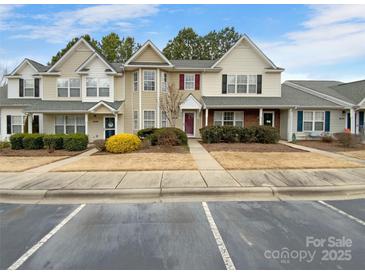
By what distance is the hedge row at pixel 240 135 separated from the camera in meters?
17.8

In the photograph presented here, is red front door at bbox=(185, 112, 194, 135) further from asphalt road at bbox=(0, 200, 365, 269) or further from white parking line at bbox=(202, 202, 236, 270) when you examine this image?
white parking line at bbox=(202, 202, 236, 270)

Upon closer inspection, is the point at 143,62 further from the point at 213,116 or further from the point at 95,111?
the point at 213,116

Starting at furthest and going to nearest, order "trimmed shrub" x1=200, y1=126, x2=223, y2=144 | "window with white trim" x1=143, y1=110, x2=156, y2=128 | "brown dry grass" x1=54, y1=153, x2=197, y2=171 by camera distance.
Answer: "window with white trim" x1=143, y1=110, x2=156, y2=128
"trimmed shrub" x1=200, y1=126, x2=223, y2=144
"brown dry grass" x1=54, y1=153, x2=197, y2=171

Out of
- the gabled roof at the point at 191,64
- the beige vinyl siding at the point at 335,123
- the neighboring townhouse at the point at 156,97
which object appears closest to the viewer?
the neighboring townhouse at the point at 156,97

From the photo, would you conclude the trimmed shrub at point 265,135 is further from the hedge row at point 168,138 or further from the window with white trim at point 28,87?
the window with white trim at point 28,87

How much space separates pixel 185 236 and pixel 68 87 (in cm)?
2007

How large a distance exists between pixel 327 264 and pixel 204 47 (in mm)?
42985

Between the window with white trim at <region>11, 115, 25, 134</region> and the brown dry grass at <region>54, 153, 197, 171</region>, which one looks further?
the window with white trim at <region>11, 115, 25, 134</region>

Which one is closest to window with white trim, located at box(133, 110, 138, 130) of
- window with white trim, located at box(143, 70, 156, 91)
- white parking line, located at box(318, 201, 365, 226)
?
window with white trim, located at box(143, 70, 156, 91)

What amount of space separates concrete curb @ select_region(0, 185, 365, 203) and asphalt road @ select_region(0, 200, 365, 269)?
0.49 m

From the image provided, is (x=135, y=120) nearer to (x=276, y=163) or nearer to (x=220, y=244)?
(x=276, y=163)

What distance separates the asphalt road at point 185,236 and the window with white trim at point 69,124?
1544 centimetres

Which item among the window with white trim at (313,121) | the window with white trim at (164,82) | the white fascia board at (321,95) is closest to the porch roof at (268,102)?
the white fascia board at (321,95)

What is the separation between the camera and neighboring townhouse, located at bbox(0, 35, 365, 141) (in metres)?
20.4
